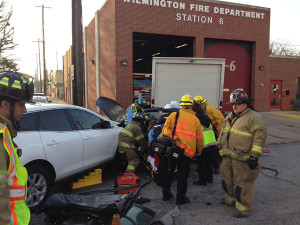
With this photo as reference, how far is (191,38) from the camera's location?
16.4m

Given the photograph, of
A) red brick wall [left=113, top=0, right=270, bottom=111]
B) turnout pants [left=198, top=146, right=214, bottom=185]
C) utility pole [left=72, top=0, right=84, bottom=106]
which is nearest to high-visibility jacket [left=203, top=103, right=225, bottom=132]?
turnout pants [left=198, top=146, right=214, bottom=185]

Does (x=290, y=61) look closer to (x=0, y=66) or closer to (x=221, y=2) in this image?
(x=221, y=2)

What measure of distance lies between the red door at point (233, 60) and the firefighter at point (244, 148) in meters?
12.4

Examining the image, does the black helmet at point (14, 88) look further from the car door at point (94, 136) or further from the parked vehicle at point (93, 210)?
the car door at point (94, 136)

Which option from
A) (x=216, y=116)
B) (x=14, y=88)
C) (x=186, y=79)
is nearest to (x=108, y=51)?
(x=186, y=79)

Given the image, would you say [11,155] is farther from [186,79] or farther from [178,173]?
[186,79]

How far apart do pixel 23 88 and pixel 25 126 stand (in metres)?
2.49

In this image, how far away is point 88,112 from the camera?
557 cm

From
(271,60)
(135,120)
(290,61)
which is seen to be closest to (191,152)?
(135,120)

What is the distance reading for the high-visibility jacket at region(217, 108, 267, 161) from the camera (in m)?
3.96

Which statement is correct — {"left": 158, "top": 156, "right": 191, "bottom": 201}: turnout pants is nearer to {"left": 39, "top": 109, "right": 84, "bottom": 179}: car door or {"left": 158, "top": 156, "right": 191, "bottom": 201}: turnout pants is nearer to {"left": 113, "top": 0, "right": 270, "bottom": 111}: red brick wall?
{"left": 39, "top": 109, "right": 84, "bottom": 179}: car door

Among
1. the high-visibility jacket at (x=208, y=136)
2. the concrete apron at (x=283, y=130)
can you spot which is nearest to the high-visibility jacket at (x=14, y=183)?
the high-visibility jacket at (x=208, y=136)

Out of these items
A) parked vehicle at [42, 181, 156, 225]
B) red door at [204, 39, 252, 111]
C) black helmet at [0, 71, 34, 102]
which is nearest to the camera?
black helmet at [0, 71, 34, 102]

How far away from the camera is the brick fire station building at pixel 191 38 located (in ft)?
46.0
